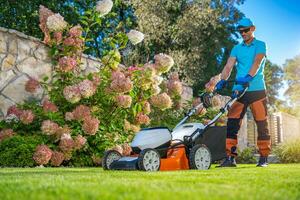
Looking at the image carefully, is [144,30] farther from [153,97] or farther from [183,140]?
[183,140]

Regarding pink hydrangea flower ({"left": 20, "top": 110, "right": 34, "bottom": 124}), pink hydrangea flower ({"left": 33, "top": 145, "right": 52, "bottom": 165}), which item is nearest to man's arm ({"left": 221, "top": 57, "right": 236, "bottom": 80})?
pink hydrangea flower ({"left": 33, "top": 145, "right": 52, "bottom": 165})

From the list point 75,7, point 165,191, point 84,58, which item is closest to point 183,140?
point 165,191

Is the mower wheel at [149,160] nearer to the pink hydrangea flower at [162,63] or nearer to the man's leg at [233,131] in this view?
the man's leg at [233,131]

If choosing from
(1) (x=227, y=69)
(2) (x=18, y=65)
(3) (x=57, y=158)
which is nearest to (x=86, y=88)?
(3) (x=57, y=158)

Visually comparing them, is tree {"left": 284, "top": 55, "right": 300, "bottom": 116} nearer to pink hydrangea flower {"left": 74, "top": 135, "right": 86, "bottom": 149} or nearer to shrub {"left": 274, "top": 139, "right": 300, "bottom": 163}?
shrub {"left": 274, "top": 139, "right": 300, "bottom": 163}

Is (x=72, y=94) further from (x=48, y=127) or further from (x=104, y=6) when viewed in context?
(x=104, y=6)

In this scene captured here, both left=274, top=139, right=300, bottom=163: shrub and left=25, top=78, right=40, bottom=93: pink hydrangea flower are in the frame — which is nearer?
left=25, top=78, right=40, bottom=93: pink hydrangea flower

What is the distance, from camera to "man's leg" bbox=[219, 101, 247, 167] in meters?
7.48

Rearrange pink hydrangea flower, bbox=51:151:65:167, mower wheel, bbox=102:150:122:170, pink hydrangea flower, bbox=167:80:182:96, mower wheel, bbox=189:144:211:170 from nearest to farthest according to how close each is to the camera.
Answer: mower wheel, bbox=189:144:211:170 < mower wheel, bbox=102:150:122:170 < pink hydrangea flower, bbox=51:151:65:167 < pink hydrangea flower, bbox=167:80:182:96

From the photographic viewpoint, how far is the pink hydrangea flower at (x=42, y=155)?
775 cm

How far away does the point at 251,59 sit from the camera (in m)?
7.52

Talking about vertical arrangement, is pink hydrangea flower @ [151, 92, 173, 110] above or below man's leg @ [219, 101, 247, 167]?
above

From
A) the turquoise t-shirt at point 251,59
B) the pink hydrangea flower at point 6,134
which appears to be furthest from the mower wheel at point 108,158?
the pink hydrangea flower at point 6,134

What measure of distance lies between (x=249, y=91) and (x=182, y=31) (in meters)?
14.3
